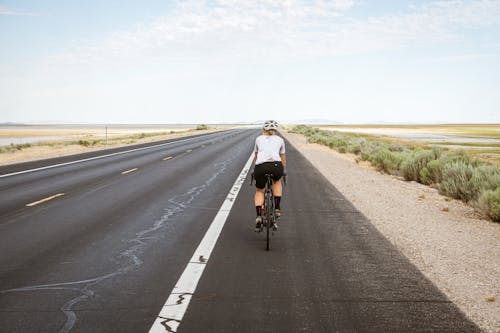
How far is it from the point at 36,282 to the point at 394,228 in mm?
6094

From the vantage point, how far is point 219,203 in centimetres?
1147

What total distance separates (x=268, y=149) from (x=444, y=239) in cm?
334

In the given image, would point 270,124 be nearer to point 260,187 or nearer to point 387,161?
point 260,187

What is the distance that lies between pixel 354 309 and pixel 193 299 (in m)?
1.60

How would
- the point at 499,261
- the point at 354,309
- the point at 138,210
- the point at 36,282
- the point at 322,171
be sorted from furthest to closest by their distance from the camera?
the point at 322,171 < the point at 138,210 < the point at 499,261 < the point at 36,282 < the point at 354,309

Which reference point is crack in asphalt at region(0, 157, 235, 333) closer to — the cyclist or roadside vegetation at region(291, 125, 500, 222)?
the cyclist

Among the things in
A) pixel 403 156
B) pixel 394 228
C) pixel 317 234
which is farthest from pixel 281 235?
pixel 403 156

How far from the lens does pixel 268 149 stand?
306 inches

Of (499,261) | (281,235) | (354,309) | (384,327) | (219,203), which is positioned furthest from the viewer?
(219,203)

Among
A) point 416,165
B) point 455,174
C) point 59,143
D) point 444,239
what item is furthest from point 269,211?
point 59,143

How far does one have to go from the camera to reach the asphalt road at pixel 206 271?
457 centimetres

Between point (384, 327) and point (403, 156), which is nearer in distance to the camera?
point (384, 327)

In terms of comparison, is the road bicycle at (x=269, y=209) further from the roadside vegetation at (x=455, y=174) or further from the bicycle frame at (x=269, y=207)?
the roadside vegetation at (x=455, y=174)

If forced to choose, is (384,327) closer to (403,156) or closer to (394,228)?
(394,228)
